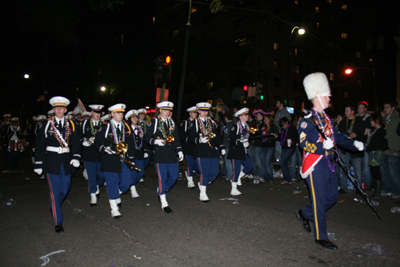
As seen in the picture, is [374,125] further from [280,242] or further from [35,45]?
[35,45]

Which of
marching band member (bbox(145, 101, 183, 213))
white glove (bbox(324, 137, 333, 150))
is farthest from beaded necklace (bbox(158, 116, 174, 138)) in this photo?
white glove (bbox(324, 137, 333, 150))

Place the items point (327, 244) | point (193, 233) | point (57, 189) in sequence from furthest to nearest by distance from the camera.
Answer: point (57, 189), point (193, 233), point (327, 244)

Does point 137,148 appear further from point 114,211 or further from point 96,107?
point 114,211

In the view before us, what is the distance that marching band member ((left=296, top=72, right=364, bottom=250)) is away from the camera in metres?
4.16

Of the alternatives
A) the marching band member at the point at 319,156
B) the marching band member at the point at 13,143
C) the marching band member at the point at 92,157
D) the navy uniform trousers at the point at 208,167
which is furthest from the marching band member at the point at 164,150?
the marching band member at the point at 13,143

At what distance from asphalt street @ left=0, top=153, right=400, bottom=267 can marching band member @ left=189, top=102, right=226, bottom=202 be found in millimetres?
546

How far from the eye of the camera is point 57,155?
5000 mm

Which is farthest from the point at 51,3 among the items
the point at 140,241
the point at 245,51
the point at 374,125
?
the point at 245,51

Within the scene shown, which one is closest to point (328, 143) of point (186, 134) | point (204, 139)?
point (204, 139)

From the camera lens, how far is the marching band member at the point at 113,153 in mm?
5602

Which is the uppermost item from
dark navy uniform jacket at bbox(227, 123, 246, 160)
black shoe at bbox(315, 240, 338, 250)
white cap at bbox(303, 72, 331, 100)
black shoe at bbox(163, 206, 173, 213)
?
white cap at bbox(303, 72, 331, 100)

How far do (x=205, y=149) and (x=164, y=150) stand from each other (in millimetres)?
1173

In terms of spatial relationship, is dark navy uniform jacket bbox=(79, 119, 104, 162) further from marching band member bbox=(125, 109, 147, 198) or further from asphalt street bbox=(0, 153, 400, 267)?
asphalt street bbox=(0, 153, 400, 267)

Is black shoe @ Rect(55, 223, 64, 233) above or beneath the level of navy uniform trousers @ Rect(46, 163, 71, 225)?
beneath
